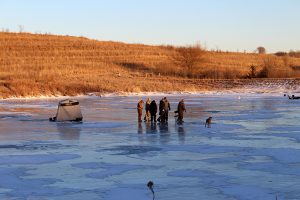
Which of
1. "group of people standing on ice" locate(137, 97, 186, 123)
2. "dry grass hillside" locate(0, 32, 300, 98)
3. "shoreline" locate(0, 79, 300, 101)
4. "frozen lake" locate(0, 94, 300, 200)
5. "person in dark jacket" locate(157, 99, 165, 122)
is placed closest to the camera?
"frozen lake" locate(0, 94, 300, 200)

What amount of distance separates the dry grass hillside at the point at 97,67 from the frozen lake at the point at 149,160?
3007cm

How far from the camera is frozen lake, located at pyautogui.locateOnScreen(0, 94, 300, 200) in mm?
11773

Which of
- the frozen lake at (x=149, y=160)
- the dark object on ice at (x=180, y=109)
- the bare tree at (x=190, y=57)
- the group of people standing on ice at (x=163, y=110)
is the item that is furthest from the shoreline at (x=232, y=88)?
the frozen lake at (x=149, y=160)

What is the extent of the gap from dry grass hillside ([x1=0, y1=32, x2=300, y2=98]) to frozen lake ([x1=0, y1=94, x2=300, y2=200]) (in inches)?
1184

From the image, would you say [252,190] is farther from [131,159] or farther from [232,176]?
[131,159]

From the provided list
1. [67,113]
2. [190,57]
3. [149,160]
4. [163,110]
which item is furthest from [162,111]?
[190,57]

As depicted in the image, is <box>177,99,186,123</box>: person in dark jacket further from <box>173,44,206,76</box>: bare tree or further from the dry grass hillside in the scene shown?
<box>173,44,206,76</box>: bare tree

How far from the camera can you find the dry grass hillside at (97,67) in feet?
192

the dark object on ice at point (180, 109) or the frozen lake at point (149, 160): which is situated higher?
the dark object on ice at point (180, 109)

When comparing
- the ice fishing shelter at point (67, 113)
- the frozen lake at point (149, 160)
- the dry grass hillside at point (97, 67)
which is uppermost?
the dry grass hillside at point (97, 67)

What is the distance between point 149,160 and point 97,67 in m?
66.1

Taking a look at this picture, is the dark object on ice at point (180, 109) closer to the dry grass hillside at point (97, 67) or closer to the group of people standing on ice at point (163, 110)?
the group of people standing on ice at point (163, 110)

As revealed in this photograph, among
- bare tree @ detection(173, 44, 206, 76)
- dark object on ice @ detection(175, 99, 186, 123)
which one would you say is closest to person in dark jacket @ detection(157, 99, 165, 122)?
dark object on ice @ detection(175, 99, 186, 123)

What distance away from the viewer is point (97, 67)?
3187 inches
